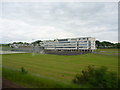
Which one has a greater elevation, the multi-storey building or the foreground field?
the multi-storey building

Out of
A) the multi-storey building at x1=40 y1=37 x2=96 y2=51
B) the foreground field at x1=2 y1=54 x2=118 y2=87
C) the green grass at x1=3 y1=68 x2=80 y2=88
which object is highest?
the multi-storey building at x1=40 y1=37 x2=96 y2=51

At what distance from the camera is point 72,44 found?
255 ft

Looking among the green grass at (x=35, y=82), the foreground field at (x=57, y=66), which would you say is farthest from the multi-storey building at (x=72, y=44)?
the green grass at (x=35, y=82)

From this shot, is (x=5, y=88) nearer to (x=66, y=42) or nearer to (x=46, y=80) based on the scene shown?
(x=46, y=80)

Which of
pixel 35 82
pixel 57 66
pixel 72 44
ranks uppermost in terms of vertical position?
pixel 72 44

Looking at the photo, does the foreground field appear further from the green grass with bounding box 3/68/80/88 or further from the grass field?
the green grass with bounding box 3/68/80/88

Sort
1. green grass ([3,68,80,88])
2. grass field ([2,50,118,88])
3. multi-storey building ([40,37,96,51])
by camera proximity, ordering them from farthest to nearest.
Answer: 1. multi-storey building ([40,37,96,51])
2. grass field ([2,50,118,88])
3. green grass ([3,68,80,88])

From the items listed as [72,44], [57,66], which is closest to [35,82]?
[57,66]

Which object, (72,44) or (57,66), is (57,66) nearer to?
(57,66)

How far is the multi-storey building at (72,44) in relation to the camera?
7019 cm

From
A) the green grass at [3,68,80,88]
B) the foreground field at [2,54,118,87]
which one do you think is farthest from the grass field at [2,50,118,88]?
the green grass at [3,68,80,88]

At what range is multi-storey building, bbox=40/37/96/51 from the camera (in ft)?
230

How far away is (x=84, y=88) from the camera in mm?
6723

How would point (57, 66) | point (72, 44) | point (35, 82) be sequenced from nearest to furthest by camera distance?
point (35, 82)
point (57, 66)
point (72, 44)
